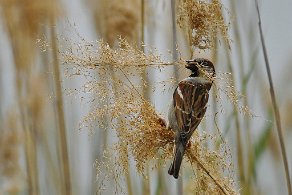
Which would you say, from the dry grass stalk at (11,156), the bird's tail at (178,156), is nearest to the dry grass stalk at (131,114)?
the bird's tail at (178,156)

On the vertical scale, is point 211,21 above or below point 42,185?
above

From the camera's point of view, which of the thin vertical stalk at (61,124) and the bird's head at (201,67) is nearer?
the bird's head at (201,67)

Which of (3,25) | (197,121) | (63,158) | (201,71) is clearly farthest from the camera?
(3,25)

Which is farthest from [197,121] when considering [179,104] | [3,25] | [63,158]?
[3,25]

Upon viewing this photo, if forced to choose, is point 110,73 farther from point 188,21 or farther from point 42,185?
point 42,185

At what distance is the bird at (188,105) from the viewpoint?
1277 mm

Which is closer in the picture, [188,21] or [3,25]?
[188,21]

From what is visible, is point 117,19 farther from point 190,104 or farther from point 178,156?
point 178,156

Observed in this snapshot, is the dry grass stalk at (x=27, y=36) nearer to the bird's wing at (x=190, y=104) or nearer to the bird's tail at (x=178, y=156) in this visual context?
the bird's wing at (x=190, y=104)

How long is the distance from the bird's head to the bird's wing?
73 mm

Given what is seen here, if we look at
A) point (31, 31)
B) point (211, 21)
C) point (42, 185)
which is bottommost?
point (42, 185)

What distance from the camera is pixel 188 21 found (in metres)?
1.26

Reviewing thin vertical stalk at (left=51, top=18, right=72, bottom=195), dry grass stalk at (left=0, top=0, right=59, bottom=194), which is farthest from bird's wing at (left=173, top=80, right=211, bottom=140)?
dry grass stalk at (left=0, top=0, right=59, bottom=194)

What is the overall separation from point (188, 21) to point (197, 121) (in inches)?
10.8
